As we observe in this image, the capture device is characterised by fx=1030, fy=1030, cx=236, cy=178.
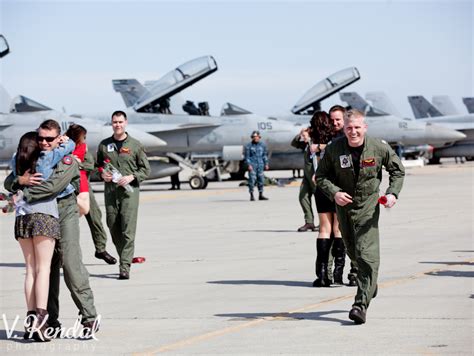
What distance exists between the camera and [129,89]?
44094mm

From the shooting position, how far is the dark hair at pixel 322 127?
35.2 ft

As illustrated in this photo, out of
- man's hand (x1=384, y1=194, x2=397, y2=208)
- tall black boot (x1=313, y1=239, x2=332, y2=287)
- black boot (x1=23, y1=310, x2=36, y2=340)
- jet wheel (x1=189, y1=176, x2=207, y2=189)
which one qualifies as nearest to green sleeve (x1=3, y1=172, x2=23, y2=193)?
black boot (x1=23, y1=310, x2=36, y2=340)

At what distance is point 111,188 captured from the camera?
11609 mm

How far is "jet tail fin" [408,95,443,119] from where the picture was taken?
73438 millimetres

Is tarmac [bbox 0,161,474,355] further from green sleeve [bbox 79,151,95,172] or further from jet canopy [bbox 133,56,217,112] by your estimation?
jet canopy [bbox 133,56,217,112]

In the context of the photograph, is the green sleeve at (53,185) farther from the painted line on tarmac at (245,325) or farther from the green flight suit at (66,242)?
the painted line on tarmac at (245,325)

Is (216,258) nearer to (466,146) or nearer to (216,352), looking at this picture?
(216,352)

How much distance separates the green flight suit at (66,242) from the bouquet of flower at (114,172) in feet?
11.6

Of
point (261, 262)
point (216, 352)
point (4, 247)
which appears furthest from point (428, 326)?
point (4, 247)

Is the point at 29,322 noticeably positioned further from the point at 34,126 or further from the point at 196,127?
the point at 196,127

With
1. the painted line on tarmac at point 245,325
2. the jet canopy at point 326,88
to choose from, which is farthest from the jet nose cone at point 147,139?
the painted line on tarmac at point 245,325

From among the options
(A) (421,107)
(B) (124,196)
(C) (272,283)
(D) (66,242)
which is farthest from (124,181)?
(A) (421,107)

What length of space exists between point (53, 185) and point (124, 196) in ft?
13.0

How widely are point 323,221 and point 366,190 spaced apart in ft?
7.48
